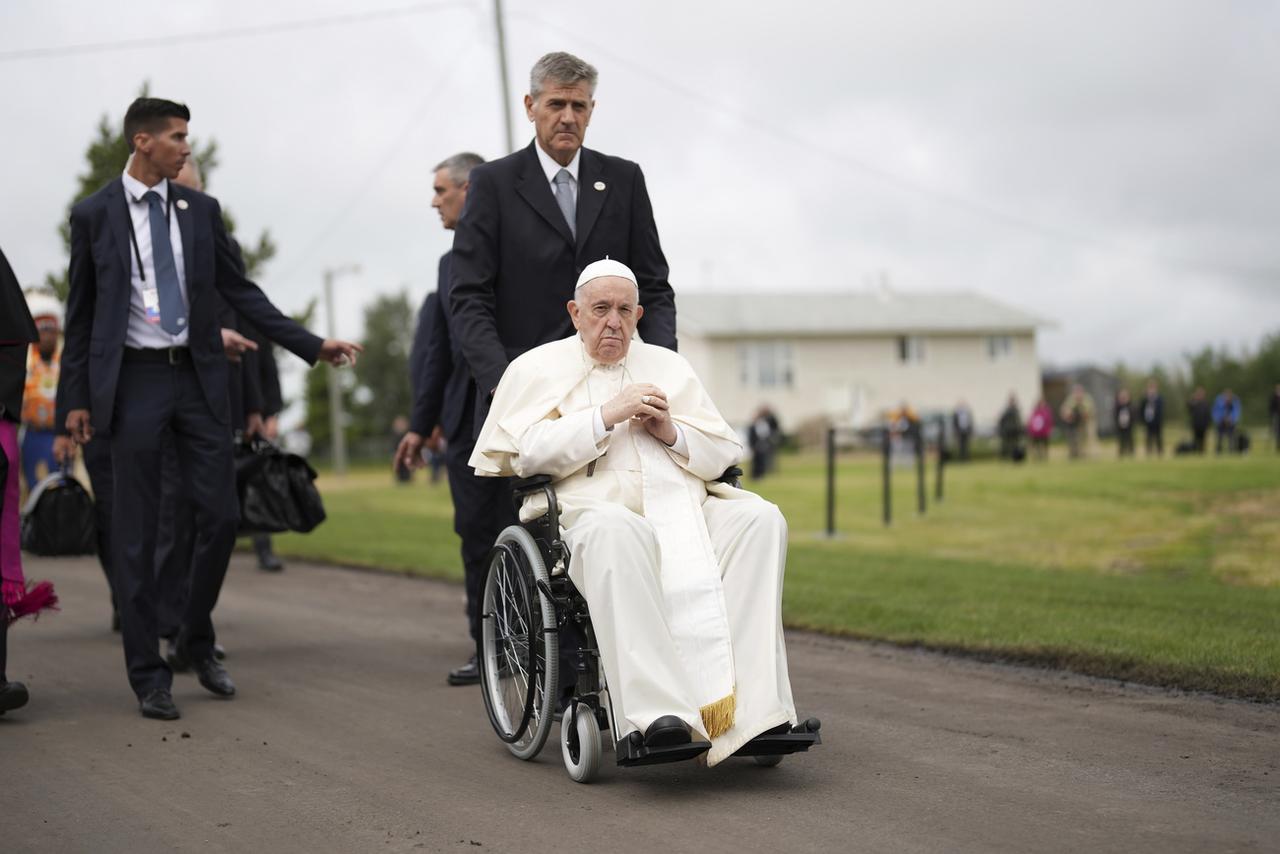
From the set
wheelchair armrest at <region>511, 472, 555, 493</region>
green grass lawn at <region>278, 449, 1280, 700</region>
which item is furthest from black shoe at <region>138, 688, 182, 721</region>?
green grass lawn at <region>278, 449, 1280, 700</region>

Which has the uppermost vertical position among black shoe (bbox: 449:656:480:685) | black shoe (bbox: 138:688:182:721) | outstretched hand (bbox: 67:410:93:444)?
outstretched hand (bbox: 67:410:93:444)

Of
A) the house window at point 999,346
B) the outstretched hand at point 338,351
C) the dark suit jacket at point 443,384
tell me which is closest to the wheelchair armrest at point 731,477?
the dark suit jacket at point 443,384

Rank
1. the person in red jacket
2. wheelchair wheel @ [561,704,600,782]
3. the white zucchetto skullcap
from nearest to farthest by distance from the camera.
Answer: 1. wheelchair wheel @ [561,704,600,782]
2. the white zucchetto skullcap
3. the person in red jacket

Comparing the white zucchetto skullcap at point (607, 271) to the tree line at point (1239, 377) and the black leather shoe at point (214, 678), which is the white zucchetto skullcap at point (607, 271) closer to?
the black leather shoe at point (214, 678)

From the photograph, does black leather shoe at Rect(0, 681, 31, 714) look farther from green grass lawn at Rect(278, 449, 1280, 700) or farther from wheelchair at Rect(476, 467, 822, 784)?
green grass lawn at Rect(278, 449, 1280, 700)

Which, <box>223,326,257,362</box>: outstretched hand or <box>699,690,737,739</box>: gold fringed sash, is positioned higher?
<box>223,326,257,362</box>: outstretched hand

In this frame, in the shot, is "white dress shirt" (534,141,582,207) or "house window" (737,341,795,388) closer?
"white dress shirt" (534,141,582,207)

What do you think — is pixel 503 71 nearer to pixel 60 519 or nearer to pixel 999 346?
pixel 60 519

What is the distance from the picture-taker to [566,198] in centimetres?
613

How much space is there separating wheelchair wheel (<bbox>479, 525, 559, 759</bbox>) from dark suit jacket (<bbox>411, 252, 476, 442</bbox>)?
5.53ft

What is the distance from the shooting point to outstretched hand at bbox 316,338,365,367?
22.6 ft

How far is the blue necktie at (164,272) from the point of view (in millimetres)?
6543

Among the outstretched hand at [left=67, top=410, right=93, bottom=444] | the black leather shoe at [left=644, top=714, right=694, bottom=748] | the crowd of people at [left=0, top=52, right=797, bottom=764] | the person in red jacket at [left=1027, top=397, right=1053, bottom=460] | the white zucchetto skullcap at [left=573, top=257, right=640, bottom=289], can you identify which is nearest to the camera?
the black leather shoe at [left=644, top=714, right=694, bottom=748]

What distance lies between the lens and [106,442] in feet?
24.9
